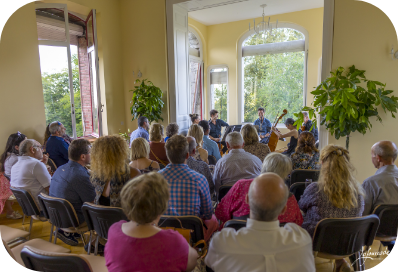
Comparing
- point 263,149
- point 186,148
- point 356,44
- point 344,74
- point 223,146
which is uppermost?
point 356,44

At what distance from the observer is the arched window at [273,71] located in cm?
757

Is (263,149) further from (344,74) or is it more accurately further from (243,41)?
(243,41)

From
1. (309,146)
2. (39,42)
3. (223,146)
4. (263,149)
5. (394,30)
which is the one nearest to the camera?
(309,146)

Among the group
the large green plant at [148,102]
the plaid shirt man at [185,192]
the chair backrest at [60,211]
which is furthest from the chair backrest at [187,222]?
the large green plant at [148,102]

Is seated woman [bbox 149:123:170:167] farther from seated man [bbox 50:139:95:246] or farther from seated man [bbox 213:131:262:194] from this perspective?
seated man [bbox 50:139:95:246]

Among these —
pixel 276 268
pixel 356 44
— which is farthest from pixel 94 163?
pixel 356 44

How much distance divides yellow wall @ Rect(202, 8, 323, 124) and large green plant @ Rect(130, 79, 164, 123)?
3.33 meters

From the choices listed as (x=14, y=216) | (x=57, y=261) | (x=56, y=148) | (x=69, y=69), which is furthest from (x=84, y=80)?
(x=57, y=261)

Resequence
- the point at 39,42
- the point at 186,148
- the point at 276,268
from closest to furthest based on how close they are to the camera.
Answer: the point at 276,268
the point at 186,148
the point at 39,42

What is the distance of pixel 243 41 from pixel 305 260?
26.3 feet

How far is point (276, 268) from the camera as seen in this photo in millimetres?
1119

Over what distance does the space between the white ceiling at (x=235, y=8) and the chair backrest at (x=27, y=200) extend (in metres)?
5.05

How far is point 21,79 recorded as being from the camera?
466 cm

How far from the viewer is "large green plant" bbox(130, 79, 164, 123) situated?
18.9 feet
